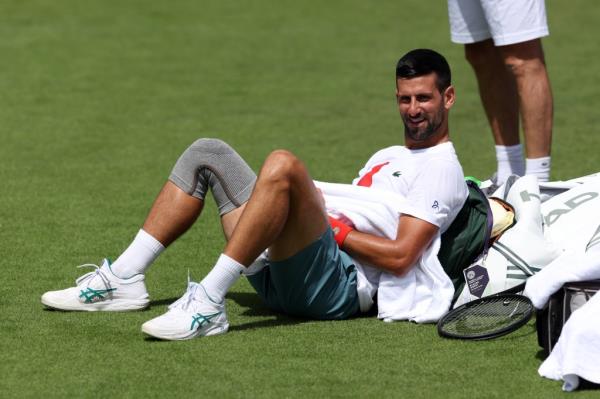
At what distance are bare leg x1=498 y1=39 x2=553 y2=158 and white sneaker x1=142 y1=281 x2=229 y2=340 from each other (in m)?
2.72

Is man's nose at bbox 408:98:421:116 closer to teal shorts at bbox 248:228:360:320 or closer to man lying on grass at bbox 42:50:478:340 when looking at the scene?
man lying on grass at bbox 42:50:478:340

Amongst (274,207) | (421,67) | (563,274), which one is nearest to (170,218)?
(274,207)

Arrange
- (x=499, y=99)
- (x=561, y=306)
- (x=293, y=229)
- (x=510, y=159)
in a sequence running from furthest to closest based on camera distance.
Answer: (x=499, y=99) → (x=510, y=159) → (x=293, y=229) → (x=561, y=306)

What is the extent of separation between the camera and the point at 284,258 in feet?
18.0

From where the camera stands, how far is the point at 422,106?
5824mm

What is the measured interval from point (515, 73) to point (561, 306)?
9.12 ft

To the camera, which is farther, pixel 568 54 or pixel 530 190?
pixel 568 54

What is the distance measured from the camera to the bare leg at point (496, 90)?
312 inches

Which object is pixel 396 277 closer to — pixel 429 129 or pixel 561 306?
pixel 429 129

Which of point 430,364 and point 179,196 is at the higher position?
point 179,196

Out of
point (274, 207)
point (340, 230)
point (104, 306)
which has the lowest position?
point (104, 306)

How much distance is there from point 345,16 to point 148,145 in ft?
18.6

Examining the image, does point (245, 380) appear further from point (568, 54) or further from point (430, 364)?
point (568, 54)

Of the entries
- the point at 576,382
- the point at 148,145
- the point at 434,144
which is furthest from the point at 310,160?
the point at 576,382
